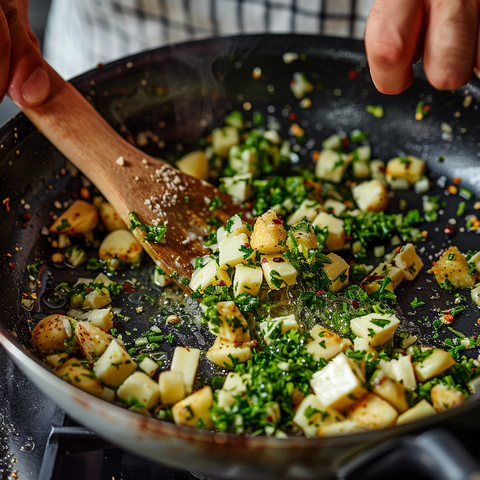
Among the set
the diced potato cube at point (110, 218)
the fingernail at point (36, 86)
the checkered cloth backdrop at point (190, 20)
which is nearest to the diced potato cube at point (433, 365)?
the diced potato cube at point (110, 218)

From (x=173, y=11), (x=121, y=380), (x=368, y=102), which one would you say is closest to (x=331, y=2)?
(x=368, y=102)

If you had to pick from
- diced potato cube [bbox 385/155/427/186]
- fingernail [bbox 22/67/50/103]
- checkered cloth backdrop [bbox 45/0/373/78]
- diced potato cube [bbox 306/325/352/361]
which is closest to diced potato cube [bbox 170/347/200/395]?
diced potato cube [bbox 306/325/352/361]

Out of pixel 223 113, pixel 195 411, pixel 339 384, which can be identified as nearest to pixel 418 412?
pixel 339 384

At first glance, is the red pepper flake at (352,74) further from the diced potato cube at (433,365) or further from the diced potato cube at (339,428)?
the diced potato cube at (339,428)

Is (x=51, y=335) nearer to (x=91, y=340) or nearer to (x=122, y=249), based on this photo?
(x=91, y=340)

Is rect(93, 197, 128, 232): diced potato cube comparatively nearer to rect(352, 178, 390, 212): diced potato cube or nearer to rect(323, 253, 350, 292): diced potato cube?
rect(323, 253, 350, 292): diced potato cube

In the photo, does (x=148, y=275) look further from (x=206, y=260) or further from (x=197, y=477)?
(x=197, y=477)
